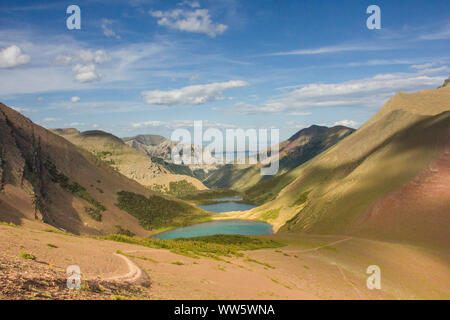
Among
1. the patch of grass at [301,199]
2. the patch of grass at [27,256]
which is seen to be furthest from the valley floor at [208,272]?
the patch of grass at [301,199]

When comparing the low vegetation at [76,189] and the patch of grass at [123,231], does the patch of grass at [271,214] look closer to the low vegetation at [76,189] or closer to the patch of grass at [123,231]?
the patch of grass at [123,231]

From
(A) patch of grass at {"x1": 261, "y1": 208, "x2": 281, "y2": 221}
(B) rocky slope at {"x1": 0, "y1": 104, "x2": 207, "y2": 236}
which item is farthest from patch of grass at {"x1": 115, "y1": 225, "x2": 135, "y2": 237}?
(A) patch of grass at {"x1": 261, "y1": 208, "x2": 281, "y2": 221}

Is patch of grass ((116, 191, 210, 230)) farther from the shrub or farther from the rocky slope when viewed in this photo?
the shrub

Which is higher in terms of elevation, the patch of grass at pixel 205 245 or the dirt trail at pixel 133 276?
the dirt trail at pixel 133 276

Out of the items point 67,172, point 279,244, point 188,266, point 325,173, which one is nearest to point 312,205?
point 325,173

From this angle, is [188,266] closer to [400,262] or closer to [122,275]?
[122,275]

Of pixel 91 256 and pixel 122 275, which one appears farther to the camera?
pixel 91 256

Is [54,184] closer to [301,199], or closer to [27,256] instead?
[27,256]
